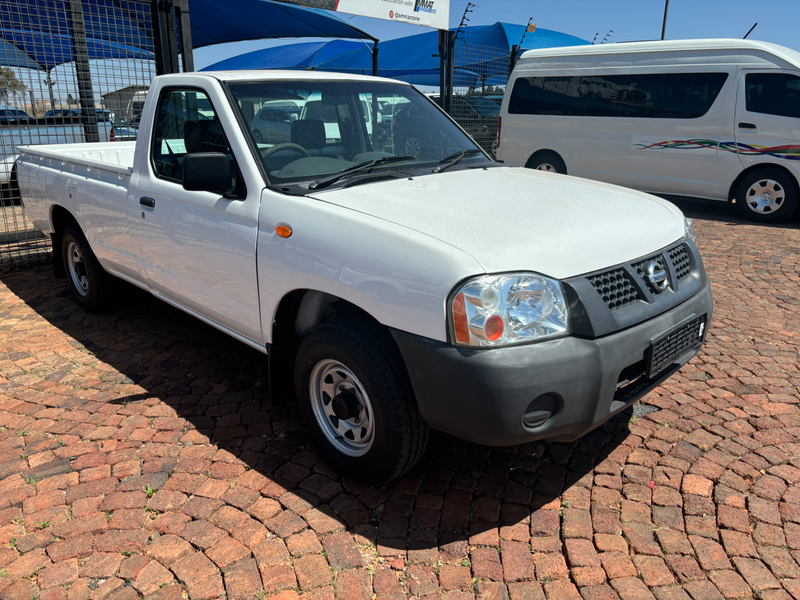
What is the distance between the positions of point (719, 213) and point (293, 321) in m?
9.26

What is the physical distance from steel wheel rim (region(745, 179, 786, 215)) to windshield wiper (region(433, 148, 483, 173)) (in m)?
7.03

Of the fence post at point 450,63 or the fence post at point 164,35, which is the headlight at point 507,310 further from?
the fence post at point 450,63

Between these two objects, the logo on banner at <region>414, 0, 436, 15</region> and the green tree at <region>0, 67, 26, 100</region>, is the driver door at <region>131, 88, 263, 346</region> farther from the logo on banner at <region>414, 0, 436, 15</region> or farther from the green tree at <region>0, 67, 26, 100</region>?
the logo on banner at <region>414, 0, 436, 15</region>

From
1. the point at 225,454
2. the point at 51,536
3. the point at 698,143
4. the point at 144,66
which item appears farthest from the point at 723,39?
the point at 51,536

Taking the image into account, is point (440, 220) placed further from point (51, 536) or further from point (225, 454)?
point (51, 536)

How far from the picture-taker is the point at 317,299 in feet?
10.5

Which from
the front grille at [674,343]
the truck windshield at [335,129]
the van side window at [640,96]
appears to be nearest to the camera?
the front grille at [674,343]

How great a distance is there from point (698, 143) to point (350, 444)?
8860 millimetres

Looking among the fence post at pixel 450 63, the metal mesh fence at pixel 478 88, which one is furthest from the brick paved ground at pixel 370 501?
the metal mesh fence at pixel 478 88

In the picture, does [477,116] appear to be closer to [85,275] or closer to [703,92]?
→ [703,92]

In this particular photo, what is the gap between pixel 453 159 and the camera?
154 inches

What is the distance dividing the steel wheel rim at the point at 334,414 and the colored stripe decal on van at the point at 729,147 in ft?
28.6

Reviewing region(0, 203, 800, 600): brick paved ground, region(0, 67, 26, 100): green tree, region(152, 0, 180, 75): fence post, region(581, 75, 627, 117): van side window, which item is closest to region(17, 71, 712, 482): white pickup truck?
region(0, 203, 800, 600): brick paved ground

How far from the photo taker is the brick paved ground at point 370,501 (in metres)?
2.48
